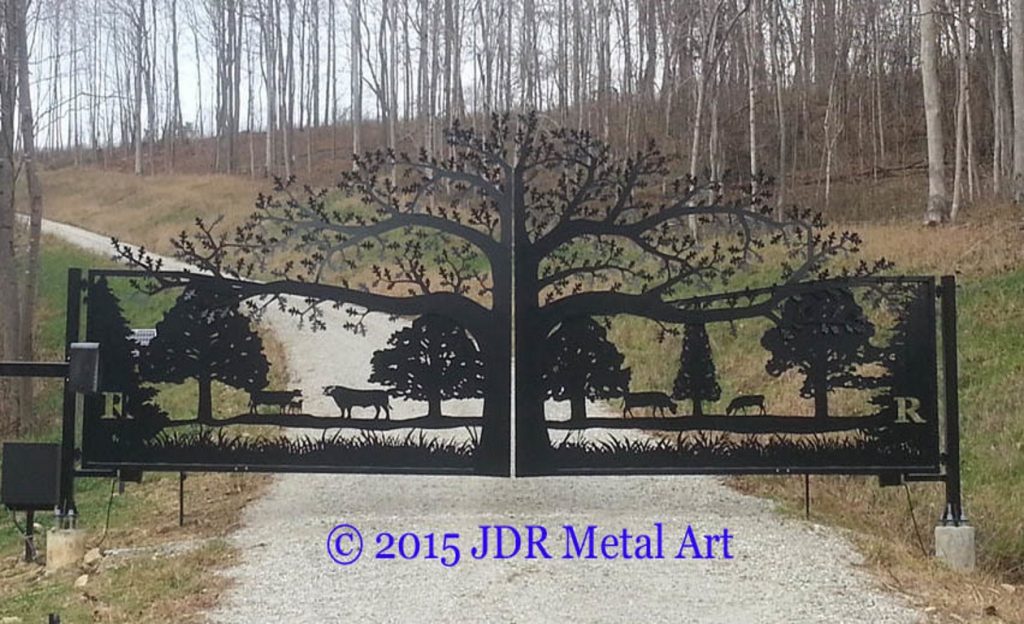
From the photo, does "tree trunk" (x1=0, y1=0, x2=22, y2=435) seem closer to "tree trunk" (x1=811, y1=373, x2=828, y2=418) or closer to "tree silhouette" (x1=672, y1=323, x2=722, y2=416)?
"tree silhouette" (x1=672, y1=323, x2=722, y2=416)

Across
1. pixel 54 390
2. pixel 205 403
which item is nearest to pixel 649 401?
pixel 205 403

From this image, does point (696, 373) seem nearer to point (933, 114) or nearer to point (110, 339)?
point (110, 339)

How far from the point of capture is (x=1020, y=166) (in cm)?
1806

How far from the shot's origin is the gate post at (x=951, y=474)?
6.90 m

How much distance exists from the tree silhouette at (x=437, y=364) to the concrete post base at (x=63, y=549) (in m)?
2.28

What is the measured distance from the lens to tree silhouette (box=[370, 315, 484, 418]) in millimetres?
7078

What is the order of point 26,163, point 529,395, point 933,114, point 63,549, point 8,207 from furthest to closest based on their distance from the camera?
point 933,114, point 26,163, point 8,207, point 529,395, point 63,549

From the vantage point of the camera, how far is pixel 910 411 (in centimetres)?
713

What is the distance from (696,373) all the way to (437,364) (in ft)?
5.74

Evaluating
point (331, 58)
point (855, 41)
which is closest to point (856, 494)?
point (855, 41)

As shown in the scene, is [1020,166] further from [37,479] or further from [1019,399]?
[37,479]

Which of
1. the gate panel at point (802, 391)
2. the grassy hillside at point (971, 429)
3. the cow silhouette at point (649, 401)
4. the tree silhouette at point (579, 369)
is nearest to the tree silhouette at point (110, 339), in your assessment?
the gate panel at point (802, 391)

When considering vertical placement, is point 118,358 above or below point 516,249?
below

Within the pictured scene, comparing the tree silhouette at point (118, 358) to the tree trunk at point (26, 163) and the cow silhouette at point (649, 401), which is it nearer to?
the cow silhouette at point (649, 401)
